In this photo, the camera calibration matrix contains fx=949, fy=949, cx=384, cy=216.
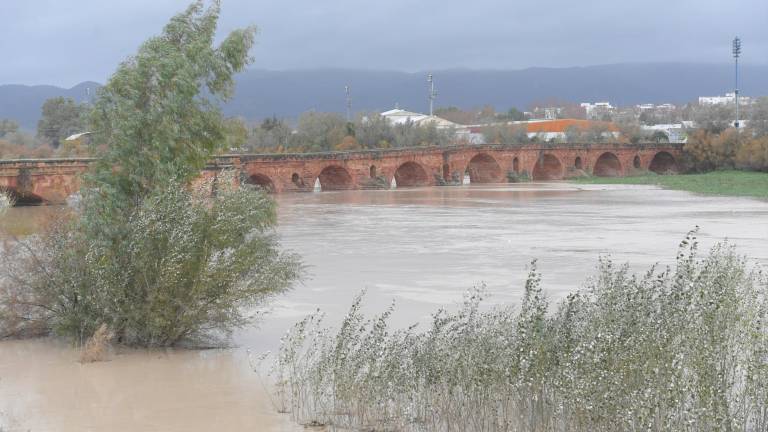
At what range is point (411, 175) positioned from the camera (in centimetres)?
5428

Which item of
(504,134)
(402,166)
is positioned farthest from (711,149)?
(504,134)

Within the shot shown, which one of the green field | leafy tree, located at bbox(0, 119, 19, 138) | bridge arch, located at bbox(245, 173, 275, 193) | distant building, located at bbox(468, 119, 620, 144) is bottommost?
the green field

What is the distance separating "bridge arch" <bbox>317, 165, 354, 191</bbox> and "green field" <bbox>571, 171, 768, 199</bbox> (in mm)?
14739

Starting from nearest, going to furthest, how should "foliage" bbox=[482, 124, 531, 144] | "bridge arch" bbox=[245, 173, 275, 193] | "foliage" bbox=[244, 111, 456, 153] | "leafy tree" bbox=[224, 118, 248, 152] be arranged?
"leafy tree" bbox=[224, 118, 248, 152]
"bridge arch" bbox=[245, 173, 275, 193]
"foliage" bbox=[244, 111, 456, 153]
"foliage" bbox=[482, 124, 531, 144]

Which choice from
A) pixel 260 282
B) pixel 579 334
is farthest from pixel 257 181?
pixel 579 334

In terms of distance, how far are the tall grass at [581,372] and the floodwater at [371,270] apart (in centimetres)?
89

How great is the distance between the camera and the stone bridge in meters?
35.8

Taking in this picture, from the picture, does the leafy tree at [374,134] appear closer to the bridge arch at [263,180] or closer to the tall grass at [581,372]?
the bridge arch at [263,180]

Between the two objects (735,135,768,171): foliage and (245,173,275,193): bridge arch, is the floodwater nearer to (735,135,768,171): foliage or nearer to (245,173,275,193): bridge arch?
(245,173,275,193): bridge arch

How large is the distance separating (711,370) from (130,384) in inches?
220

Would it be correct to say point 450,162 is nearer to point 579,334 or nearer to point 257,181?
point 257,181

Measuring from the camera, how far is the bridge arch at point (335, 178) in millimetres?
49225

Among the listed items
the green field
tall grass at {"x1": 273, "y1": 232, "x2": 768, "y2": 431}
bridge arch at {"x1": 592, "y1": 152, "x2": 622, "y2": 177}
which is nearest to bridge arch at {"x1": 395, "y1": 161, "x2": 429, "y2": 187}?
the green field

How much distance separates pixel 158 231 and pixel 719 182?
42.7 meters
